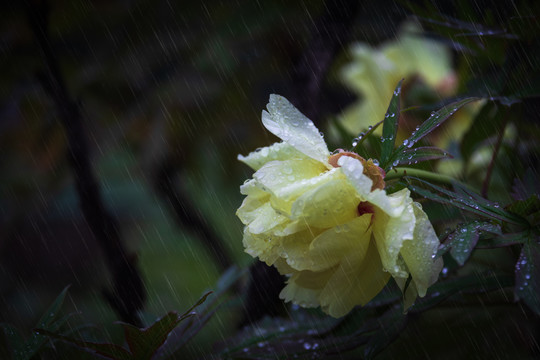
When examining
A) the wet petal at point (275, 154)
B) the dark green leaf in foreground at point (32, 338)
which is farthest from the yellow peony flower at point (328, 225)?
the dark green leaf in foreground at point (32, 338)

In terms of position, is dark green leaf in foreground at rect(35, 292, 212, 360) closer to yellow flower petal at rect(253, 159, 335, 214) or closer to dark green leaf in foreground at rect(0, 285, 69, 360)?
dark green leaf in foreground at rect(0, 285, 69, 360)

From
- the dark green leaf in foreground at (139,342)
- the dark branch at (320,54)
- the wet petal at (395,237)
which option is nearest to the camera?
the wet petal at (395,237)

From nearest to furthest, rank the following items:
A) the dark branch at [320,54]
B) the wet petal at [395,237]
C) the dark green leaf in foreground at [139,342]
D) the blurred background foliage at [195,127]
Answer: the wet petal at [395,237] → the dark green leaf in foreground at [139,342] → the blurred background foliage at [195,127] → the dark branch at [320,54]

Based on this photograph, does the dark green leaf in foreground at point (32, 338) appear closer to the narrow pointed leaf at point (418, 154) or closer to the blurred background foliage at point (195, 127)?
the blurred background foliage at point (195, 127)

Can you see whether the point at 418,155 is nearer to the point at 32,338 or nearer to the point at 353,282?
the point at 353,282

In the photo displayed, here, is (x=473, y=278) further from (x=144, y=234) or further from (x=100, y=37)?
(x=144, y=234)

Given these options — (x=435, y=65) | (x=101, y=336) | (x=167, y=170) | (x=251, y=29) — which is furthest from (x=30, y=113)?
(x=435, y=65)
